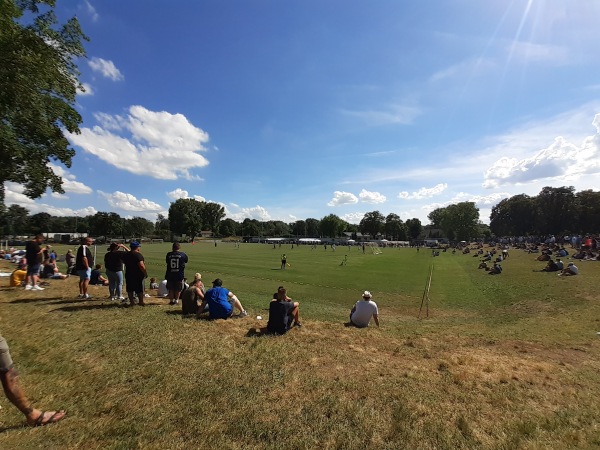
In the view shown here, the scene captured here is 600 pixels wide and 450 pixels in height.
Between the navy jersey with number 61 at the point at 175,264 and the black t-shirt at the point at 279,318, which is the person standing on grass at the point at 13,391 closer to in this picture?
the black t-shirt at the point at 279,318

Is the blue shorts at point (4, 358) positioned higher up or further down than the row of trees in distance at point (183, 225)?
further down

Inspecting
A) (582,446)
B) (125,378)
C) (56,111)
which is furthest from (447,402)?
(56,111)

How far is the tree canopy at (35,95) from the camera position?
434 inches

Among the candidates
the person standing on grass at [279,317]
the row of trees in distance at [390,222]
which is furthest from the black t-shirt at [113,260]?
the row of trees in distance at [390,222]

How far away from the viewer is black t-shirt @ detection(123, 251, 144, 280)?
35.2ft

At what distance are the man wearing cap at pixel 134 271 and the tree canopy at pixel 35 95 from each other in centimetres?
669

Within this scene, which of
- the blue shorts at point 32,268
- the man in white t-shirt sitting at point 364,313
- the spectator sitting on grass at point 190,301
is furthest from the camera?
the blue shorts at point 32,268

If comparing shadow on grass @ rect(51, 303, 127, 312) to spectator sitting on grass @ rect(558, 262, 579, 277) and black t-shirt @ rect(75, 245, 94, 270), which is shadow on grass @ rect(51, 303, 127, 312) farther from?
spectator sitting on grass @ rect(558, 262, 579, 277)

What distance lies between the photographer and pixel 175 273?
12.1 m

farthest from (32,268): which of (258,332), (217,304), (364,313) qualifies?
(364,313)

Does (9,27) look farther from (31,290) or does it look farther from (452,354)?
(452,354)

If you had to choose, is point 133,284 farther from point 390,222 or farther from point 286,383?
point 390,222

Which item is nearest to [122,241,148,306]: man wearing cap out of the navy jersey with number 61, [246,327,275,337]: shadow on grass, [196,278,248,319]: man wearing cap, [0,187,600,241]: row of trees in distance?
the navy jersey with number 61

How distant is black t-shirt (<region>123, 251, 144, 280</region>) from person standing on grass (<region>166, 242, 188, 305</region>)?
119 cm
